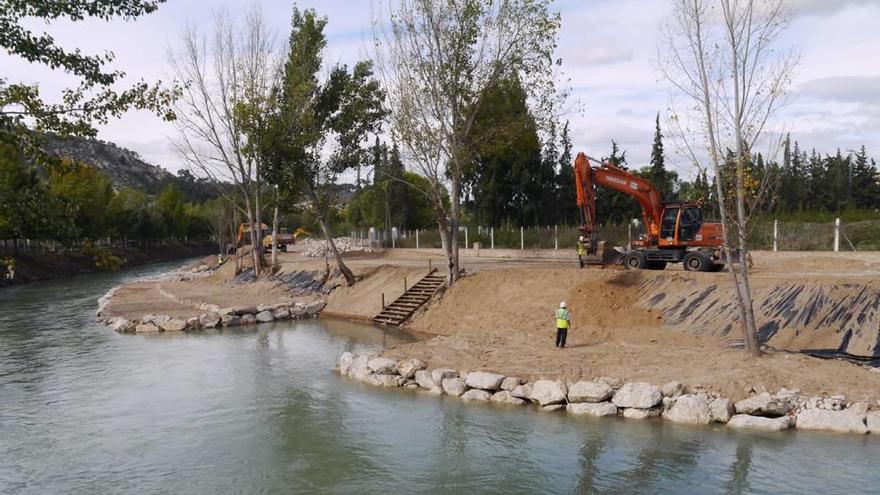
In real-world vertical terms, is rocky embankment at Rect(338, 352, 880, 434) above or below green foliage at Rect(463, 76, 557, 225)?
below

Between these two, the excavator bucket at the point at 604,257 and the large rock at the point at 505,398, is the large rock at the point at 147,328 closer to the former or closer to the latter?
the large rock at the point at 505,398

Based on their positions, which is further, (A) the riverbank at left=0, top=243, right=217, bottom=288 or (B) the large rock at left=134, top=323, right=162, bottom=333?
(A) the riverbank at left=0, top=243, right=217, bottom=288

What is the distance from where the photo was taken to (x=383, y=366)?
62.0 feet

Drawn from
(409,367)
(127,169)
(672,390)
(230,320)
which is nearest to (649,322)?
(672,390)

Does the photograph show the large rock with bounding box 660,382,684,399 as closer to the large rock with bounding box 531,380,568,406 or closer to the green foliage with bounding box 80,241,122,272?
the large rock with bounding box 531,380,568,406

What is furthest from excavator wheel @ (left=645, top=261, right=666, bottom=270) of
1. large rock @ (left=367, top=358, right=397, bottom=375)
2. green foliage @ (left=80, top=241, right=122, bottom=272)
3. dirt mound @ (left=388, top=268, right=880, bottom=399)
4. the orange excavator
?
green foliage @ (left=80, top=241, right=122, bottom=272)

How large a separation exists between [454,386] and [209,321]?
1587 cm

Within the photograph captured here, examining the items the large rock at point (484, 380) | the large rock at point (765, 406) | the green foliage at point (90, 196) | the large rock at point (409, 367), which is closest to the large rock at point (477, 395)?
the large rock at point (484, 380)

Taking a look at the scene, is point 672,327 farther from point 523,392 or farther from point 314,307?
point 314,307

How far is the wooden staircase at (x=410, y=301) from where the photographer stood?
29281 millimetres

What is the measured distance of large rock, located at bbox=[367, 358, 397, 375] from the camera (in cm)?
1877

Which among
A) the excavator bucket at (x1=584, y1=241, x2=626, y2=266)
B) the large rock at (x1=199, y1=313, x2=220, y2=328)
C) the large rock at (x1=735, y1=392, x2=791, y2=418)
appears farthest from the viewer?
the large rock at (x1=199, y1=313, x2=220, y2=328)

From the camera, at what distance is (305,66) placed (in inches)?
1393

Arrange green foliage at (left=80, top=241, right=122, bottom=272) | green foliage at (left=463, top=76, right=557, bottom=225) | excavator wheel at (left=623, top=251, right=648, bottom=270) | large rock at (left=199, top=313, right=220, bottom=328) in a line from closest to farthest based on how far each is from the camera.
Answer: green foliage at (left=80, top=241, right=122, bottom=272), excavator wheel at (left=623, top=251, right=648, bottom=270), large rock at (left=199, top=313, right=220, bottom=328), green foliage at (left=463, top=76, right=557, bottom=225)
